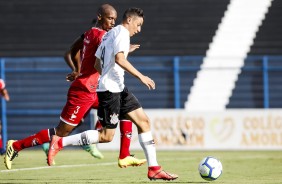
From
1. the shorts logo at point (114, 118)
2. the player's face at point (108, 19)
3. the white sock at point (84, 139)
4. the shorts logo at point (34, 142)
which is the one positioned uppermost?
the player's face at point (108, 19)

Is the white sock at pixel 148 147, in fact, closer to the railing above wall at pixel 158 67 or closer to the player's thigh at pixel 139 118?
the player's thigh at pixel 139 118

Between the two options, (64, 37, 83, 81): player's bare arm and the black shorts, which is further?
(64, 37, 83, 81): player's bare arm

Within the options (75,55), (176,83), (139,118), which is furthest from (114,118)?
(176,83)

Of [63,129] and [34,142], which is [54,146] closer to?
[63,129]

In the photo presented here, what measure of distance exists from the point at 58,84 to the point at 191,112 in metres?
3.51

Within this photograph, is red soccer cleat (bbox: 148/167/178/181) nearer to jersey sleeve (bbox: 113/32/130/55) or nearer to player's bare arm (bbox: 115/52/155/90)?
player's bare arm (bbox: 115/52/155/90)

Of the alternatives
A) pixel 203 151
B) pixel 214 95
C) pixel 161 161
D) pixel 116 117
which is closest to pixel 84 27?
pixel 214 95

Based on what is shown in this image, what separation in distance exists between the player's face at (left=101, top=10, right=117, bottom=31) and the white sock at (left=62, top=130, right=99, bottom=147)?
1353 millimetres

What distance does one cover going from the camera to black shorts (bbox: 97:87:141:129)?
358 inches

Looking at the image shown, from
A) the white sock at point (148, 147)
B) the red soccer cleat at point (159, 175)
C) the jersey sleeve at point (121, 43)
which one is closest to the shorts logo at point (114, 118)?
the white sock at point (148, 147)

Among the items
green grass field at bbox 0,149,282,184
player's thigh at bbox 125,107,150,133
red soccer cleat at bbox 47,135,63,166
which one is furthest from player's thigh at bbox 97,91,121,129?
red soccer cleat at bbox 47,135,63,166

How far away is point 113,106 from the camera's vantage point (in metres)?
9.10

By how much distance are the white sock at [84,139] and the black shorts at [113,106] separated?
48 centimetres

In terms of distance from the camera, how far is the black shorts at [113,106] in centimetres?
909
